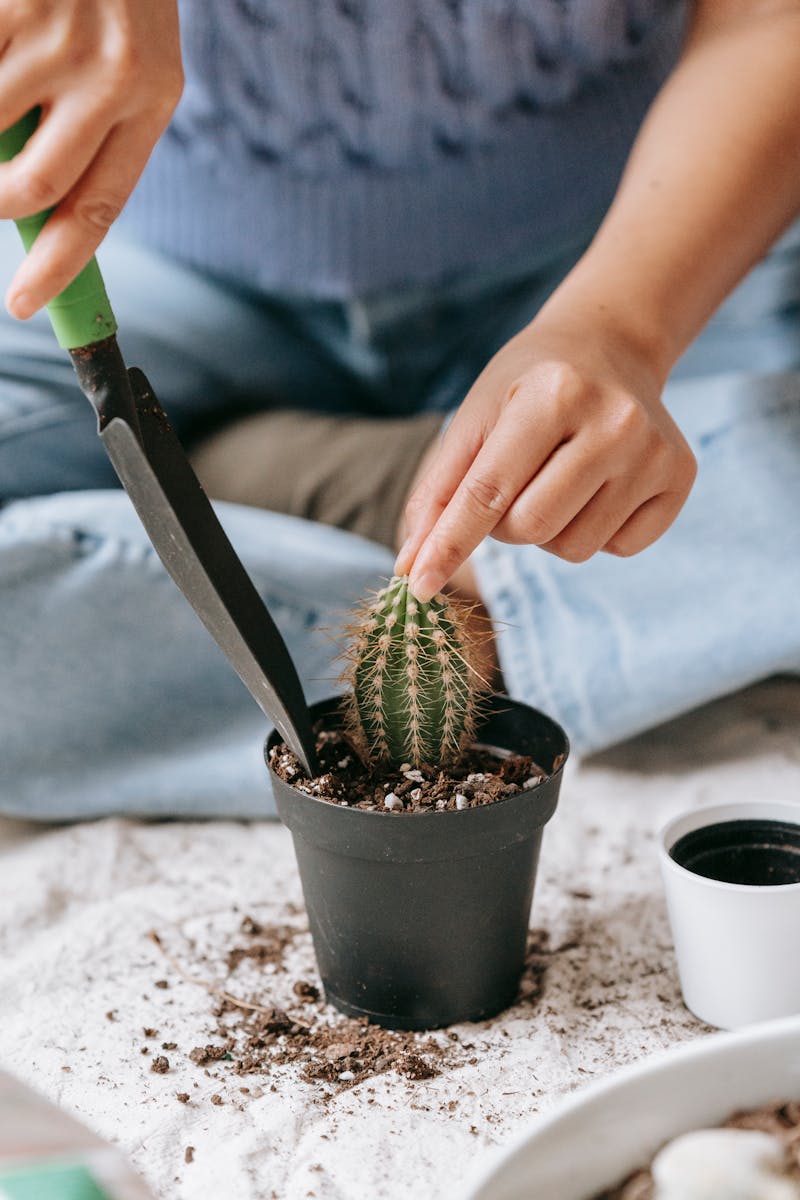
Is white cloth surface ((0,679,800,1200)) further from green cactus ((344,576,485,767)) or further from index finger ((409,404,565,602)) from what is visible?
index finger ((409,404,565,602))

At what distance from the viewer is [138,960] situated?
92 centimetres

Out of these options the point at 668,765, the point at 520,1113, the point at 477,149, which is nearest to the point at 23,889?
the point at 520,1113

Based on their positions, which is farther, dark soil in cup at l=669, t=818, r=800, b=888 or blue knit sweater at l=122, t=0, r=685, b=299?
blue knit sweater at l=122, t=0, r=685, b=299

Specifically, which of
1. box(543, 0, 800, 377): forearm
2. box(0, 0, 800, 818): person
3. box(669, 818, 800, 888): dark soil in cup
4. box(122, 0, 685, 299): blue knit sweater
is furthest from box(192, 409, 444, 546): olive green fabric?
box(669, 818, 800, 888): dark soil in cup

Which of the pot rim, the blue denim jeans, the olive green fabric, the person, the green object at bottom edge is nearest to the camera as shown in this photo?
the green object at bottom edge

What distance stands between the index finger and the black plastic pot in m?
0.15

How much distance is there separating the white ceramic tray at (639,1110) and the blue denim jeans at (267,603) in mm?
609

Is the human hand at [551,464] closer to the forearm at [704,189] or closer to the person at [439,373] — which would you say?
the person at [439,373]

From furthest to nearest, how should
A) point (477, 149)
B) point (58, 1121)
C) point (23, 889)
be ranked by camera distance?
point (477, 149), point (23, 889), point (58, 1121)

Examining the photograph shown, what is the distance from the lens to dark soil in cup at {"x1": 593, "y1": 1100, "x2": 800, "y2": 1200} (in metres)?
0.51

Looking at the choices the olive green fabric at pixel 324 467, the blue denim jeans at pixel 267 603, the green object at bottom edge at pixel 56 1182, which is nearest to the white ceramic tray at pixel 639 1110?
the green object at bottom edge at pixel 56 1182

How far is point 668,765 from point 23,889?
2.04 feet

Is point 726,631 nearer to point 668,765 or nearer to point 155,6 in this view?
point 668,765

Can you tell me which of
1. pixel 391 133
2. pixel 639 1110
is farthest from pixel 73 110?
pixel 391 133
